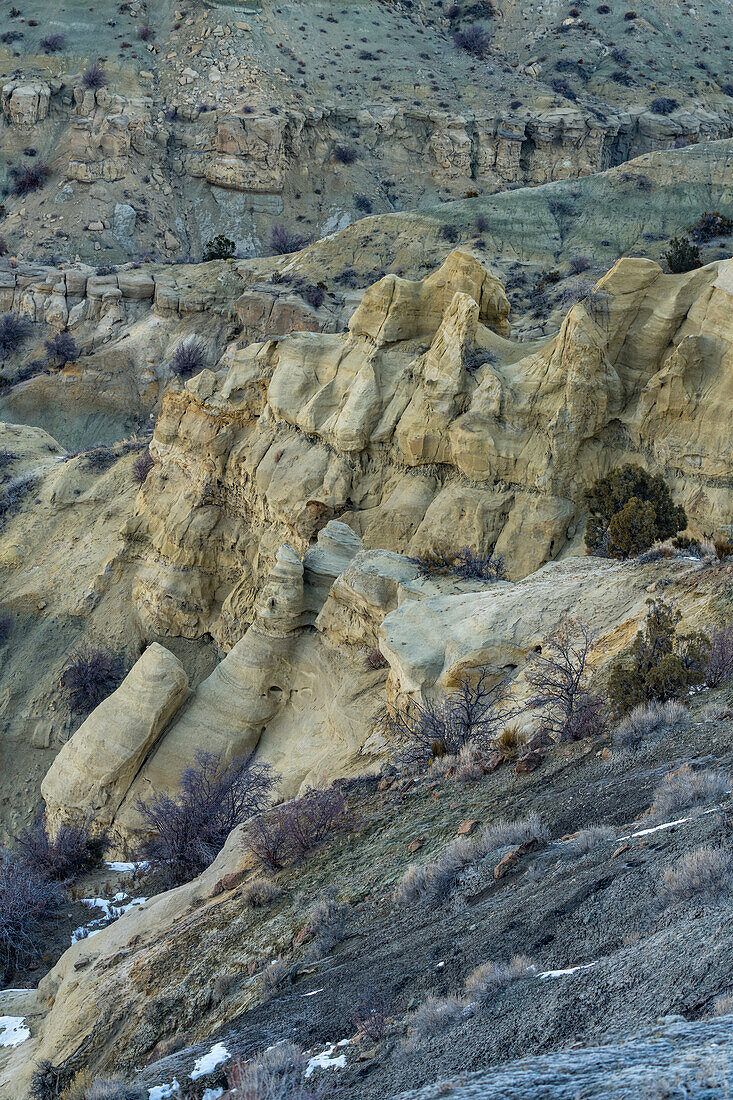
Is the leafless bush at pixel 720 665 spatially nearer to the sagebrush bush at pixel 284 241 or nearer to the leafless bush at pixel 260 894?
the leafless bush at pixel 260 894

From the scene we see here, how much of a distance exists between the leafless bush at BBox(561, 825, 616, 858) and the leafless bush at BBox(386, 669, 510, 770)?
11.6ft

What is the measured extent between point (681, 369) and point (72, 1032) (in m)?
15.8

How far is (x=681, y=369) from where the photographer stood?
17.6m

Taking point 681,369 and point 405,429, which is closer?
point 681,369

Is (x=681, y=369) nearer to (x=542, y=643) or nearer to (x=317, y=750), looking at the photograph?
(x=542, y=643)

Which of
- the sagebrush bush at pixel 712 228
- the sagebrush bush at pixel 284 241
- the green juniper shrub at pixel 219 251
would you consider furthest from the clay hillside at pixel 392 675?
the sagebrush bush at pixel 284 241

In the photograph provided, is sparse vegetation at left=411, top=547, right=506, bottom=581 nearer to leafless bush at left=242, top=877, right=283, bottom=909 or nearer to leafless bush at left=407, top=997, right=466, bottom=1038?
leafless bush at left=242, top=877, right=283, bottom=909

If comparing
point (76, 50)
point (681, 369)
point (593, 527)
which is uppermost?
point (76, 50)

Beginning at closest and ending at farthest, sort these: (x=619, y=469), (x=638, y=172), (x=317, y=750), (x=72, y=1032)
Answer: (x=72, y=1032) → (x=317, y=750) → (x=619, y=469) → (x=638, y=172)

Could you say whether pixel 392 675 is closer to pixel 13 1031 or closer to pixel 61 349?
pixel 13 1031

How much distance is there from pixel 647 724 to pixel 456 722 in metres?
3.11

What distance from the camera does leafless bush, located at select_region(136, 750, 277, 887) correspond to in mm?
13844

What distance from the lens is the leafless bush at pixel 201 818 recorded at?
45.4 feet

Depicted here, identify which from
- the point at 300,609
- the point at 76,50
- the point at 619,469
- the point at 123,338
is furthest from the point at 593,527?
the point at 76,50
